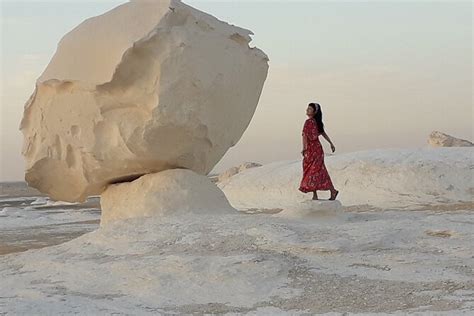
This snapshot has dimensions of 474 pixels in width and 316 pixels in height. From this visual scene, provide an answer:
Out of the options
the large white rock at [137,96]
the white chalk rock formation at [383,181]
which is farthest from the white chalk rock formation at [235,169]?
the large white rock at [137,96]

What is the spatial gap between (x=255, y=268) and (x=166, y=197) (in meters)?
3.10

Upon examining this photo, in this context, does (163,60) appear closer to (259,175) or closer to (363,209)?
(363,209)

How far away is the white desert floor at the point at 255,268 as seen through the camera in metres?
6.00

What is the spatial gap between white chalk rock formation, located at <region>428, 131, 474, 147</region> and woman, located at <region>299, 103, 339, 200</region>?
721 inches

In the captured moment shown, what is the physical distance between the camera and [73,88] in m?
10.1

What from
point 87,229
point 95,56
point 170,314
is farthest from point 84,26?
point 87,229

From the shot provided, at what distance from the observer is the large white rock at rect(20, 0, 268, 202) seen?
9.66 m

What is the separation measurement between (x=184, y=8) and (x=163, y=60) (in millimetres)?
992

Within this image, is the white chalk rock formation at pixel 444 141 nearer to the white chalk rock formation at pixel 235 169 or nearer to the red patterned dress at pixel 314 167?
the white chalk rock formation at pixel 235 169

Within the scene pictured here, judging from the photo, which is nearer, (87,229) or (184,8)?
(184,8)

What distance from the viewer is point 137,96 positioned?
9.81 metres

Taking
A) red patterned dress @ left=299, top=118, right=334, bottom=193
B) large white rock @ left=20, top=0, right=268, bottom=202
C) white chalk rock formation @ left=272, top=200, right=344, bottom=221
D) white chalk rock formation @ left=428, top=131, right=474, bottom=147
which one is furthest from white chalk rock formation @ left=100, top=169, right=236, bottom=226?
white chalk rock formation @ left=428, top=131, right=474, bottom=147

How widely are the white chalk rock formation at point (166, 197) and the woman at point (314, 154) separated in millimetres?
1321

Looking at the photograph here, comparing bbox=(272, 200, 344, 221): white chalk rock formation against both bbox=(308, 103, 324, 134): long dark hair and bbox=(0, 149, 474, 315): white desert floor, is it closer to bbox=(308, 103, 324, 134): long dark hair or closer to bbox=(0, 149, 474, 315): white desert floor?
bbox=(0, 149, 474, 315): white desert floor
